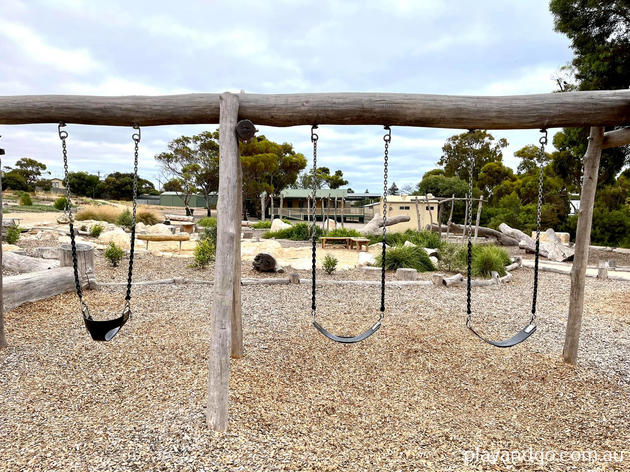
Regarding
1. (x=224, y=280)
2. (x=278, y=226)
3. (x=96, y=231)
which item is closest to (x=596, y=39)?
(x=224, y=280)

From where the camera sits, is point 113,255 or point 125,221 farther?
point 125,221

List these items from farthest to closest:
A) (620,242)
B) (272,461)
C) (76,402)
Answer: (620,242) → (76,402) → (272,461)

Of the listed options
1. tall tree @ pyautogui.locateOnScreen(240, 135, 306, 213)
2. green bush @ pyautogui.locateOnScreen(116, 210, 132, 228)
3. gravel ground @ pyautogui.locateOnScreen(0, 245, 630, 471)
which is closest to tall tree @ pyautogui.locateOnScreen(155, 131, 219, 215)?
tall tree @ pyautogui.locateOnScreen(240, 135, 306, 213)

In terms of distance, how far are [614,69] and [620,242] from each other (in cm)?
784

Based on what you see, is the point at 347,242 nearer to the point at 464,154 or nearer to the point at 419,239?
the point at 419,239

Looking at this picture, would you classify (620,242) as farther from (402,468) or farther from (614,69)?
(402,468)

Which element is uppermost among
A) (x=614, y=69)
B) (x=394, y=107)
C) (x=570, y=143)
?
(x=614, y=69)

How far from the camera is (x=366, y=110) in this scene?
3.13 metres

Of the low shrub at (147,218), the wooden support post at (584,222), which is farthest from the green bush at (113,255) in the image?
the low shrub at (147,218)

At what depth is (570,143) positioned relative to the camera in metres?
11.1

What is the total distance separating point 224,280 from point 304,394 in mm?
1183

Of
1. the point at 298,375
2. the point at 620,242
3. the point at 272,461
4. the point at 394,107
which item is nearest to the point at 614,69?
the point at 620,242

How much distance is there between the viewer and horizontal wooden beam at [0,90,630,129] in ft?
10.2

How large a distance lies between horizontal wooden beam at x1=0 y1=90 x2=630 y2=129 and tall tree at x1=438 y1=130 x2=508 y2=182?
31543 millimetres
